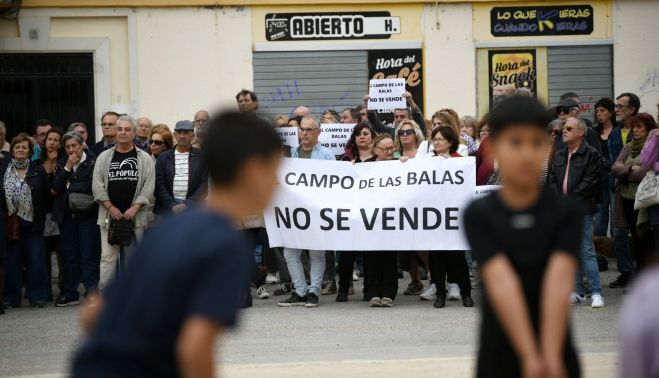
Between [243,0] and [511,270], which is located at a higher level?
[243,0]

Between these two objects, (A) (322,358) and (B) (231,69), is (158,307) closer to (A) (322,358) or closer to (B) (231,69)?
(A) (322,358)

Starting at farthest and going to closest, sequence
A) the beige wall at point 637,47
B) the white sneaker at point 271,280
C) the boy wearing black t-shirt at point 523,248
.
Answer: the beige wall at point 637,47 < the white sneaker at point 271,280 < the boy wearing black t-shirt at point 523,248

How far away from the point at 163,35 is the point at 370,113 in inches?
252

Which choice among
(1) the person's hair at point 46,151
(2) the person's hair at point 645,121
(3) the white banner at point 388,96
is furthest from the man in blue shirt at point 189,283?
(3) the white banner at point 388,96

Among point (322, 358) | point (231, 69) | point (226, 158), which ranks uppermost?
point (231, 69)

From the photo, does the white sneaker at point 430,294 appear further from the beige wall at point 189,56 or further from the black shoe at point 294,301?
the beige wall at point 189,56

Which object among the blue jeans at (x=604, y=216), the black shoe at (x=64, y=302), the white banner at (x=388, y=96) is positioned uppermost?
the white banner at (x=388, y=96)

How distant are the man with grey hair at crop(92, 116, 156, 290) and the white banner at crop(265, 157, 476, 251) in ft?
4.55

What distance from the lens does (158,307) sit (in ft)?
11.3

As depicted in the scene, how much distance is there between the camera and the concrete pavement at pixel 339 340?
8914mm

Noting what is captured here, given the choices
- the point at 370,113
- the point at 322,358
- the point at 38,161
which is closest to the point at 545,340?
the point at 322,358

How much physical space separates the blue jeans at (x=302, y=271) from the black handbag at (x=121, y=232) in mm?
1721

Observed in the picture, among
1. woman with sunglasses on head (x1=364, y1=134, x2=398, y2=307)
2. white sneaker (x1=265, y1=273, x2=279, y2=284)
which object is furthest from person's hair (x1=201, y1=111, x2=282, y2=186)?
white sneaker (x1=265, y1=273, x2=279, y2=284)

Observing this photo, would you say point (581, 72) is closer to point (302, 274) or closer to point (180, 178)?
point (302, 274)
